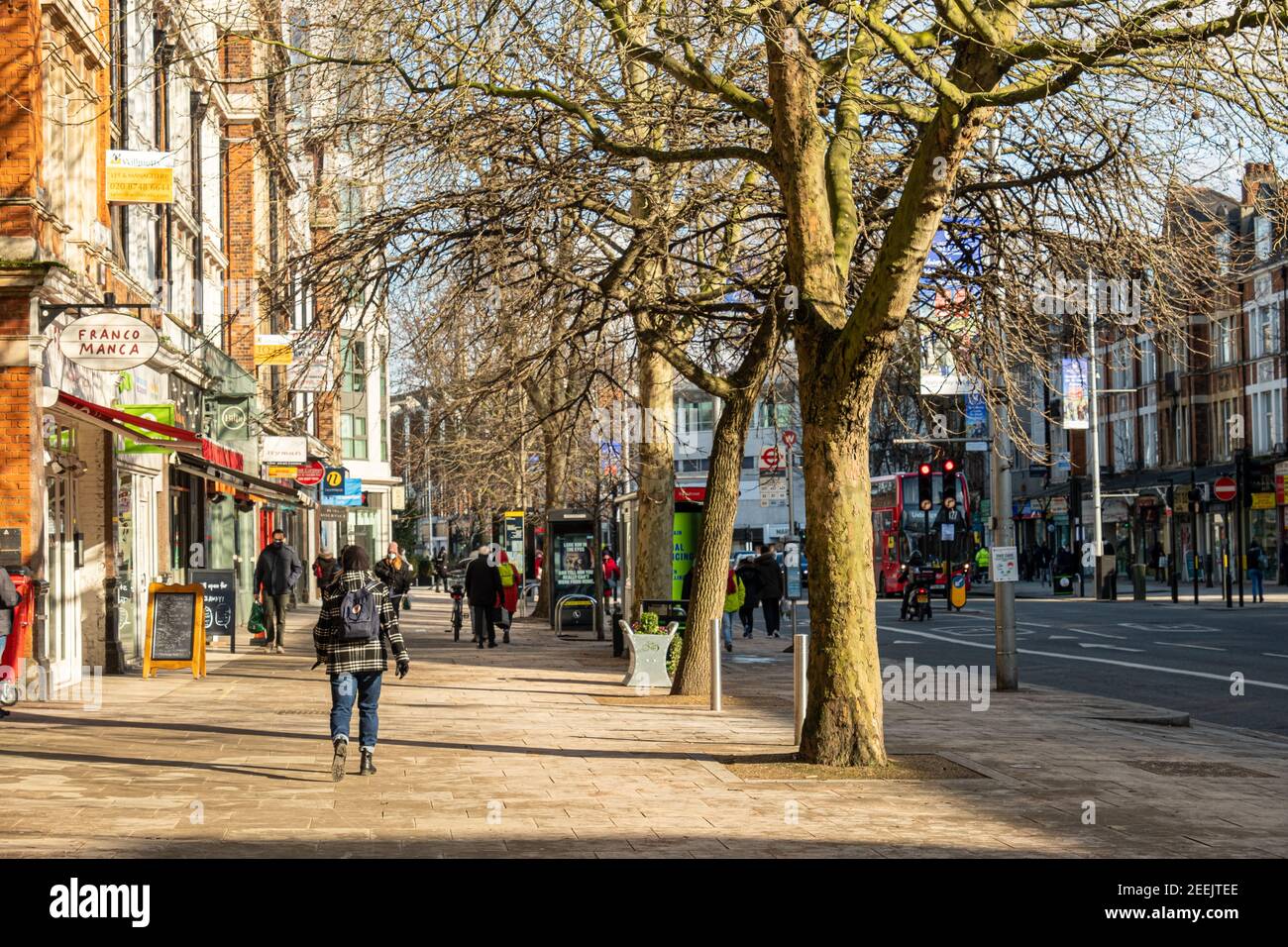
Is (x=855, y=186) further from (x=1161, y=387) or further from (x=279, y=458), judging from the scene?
(x=1161, y=387)

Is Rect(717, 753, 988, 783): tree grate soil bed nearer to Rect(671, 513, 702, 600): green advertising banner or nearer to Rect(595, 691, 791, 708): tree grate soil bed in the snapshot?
Rect(595, 691, 791, 708): tree grate soil bed

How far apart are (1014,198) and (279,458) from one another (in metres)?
21.9

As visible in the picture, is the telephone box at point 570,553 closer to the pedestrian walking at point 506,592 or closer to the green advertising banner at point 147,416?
the pedestrian walking at point 506,592

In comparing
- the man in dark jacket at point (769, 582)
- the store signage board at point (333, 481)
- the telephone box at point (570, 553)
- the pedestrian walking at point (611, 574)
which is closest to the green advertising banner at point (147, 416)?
the man in dark jacket at point (769, 582)

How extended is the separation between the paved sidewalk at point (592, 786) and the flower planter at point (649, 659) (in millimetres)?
1276

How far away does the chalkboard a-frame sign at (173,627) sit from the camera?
74.3ft

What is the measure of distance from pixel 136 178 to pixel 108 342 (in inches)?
145

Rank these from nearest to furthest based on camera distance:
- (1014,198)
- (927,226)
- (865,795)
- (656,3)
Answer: (865,795) < (927,226) < (656,3) < (1014,198)

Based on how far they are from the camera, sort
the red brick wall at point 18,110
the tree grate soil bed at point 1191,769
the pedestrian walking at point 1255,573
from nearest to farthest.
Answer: the tree grate soil bed at point 1191,769 < the red brick wall at point 18,110 < the pedestrian walking at point 1255,573

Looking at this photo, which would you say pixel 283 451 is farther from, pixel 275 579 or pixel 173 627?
pixel 173 627

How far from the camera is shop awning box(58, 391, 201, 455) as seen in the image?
62.9 ft

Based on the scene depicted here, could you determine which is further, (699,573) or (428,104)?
(699,573)

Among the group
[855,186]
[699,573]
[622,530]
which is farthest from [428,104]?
[622,530]

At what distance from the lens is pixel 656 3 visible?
46.6 feet
